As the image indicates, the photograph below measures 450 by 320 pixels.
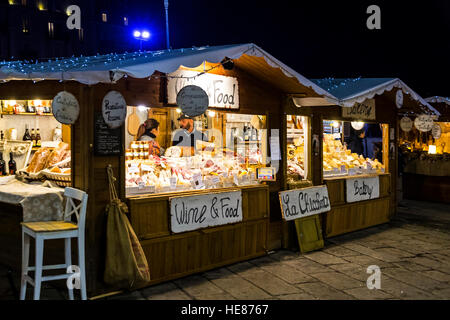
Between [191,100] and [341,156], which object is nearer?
[191,100]

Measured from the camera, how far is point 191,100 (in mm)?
5184

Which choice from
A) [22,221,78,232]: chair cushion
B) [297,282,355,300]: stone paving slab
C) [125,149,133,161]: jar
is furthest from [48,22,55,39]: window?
[297,282,355,300]: stone paving slab

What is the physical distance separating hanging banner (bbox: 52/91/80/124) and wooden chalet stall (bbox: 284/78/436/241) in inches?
153

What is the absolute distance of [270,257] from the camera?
672 centimetres

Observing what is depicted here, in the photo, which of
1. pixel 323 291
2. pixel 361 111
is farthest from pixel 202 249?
pixel 361 111

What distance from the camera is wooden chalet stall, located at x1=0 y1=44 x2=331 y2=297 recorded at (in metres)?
4.80

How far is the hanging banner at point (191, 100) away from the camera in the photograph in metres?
5.14

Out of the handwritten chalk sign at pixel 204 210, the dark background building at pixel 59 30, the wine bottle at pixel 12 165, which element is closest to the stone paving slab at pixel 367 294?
the handwritten chalk sign at pixel 204 210

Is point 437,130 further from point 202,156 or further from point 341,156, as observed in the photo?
point 202,156

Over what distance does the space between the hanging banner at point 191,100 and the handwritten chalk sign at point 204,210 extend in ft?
3.98

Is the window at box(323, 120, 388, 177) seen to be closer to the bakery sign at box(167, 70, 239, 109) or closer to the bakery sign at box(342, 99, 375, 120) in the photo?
the bakery sign at box(342, 99, 375, 120)

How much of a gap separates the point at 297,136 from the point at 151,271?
427 cm

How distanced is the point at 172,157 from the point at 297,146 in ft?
8.77

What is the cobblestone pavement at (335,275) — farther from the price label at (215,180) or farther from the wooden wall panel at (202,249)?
the price label at (215,180)
